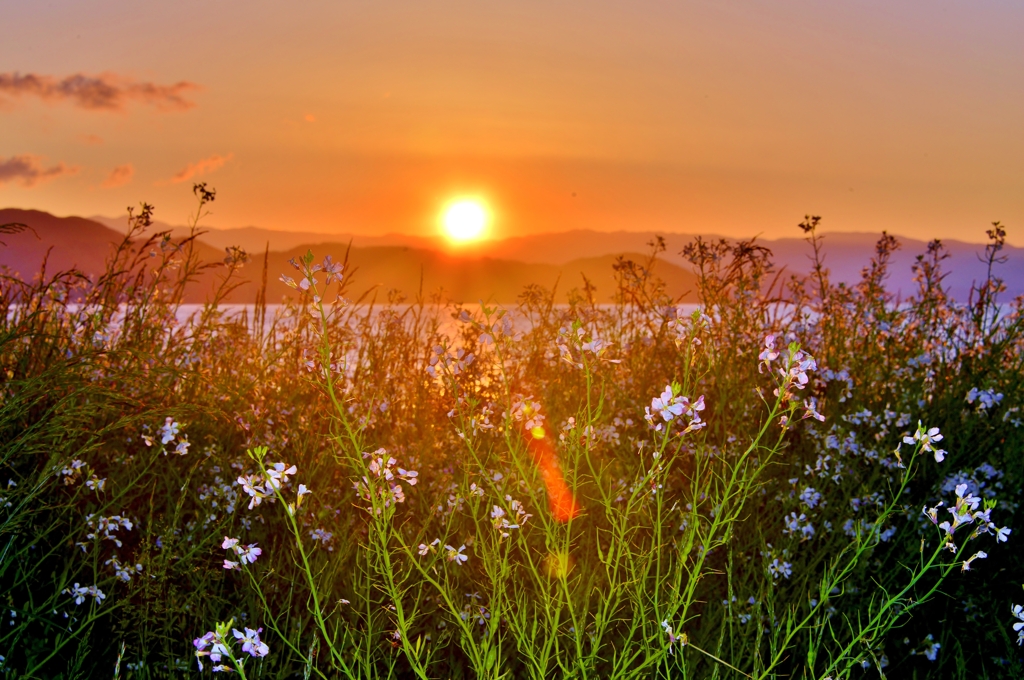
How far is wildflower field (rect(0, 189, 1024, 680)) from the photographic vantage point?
2.36m

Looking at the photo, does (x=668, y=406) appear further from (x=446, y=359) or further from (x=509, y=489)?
(x=509, y=489)

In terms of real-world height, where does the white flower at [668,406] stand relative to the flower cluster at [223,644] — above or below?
above

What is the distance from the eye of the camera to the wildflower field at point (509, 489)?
92.8 inches

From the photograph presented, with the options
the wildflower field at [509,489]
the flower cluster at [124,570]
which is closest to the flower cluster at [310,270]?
the wildflower field at [509,489]

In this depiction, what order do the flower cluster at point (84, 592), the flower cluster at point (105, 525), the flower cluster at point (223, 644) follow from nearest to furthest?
the flower cluster at point (223, 644)
the flower cluster at point (84, 592)
the flower cluster at point (105, 525)

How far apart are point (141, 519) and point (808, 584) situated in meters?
3.09

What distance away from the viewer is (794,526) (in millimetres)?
3428

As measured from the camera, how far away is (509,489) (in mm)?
3336

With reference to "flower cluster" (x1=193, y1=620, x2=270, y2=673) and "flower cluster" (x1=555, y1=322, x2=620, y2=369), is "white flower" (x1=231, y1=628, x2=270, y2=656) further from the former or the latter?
"flower cluster" (x1=555, y1=322, x2=620, y2=369)

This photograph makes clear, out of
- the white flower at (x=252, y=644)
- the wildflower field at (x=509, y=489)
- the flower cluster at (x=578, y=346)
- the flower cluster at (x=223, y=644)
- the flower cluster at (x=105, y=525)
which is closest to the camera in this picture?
the flower cluster at (x=223, y=644)

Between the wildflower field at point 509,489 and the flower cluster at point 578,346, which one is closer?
the flower cluster at point 578,346

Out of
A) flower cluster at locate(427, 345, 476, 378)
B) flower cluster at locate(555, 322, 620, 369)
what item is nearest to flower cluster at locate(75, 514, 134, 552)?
flower cluster at locate(427, 345, 476, 378)

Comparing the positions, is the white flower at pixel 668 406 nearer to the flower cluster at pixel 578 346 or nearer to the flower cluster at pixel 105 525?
the flower cluster at pixel 578 346

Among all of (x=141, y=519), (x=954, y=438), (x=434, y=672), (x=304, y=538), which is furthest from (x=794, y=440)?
(x=141, y=519)
